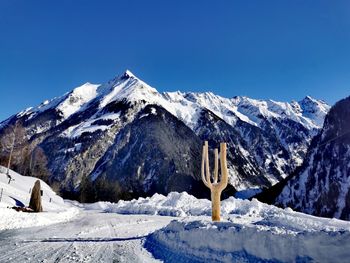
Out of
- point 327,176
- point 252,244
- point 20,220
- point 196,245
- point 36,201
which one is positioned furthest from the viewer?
point 327,176

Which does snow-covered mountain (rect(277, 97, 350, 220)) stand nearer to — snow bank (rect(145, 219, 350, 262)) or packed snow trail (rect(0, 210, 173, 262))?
packed snow trail (rect(0, 210, 173, 262))

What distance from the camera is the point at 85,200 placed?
311ft

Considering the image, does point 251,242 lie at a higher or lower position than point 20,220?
lower

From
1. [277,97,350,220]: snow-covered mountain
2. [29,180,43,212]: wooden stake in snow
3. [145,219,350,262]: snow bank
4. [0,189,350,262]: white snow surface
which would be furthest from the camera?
[277,97,350,220]: snow-covered mountain

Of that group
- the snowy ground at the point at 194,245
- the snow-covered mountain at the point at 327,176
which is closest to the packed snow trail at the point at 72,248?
the snowy ground at the point at 194,245

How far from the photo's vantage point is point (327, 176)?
4139 inches

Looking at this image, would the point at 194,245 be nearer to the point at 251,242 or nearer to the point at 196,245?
the point at 196,245

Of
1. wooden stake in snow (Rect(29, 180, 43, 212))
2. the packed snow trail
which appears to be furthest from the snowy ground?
wooden stake in snow (Rect(29, 180, 43, 212))

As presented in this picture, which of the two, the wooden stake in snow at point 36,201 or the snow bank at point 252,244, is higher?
the wooden stake in snow at point 36,201

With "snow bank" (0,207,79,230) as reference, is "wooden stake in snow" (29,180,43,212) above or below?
above

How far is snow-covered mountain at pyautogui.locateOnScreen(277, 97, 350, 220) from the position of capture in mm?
96375

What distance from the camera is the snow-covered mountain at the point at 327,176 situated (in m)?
96.4

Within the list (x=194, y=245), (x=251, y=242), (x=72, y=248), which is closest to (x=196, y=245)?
(x=194, y=245)

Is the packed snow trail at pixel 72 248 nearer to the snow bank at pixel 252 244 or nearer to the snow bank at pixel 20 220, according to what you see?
the snow bank at pixel 252 244
